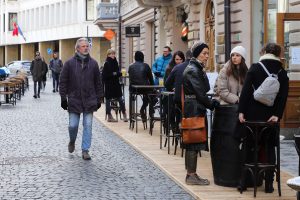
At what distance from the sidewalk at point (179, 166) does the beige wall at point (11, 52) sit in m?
76.6

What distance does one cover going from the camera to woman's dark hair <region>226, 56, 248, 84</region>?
9.66 metres

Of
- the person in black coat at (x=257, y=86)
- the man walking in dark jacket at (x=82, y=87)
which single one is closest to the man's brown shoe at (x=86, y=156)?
the man walking in dark jacket at (x=82, y=87)

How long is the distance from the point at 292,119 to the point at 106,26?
35.4m

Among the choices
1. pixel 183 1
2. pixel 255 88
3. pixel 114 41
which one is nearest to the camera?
pixel 255 88

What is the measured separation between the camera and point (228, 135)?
9.10 m

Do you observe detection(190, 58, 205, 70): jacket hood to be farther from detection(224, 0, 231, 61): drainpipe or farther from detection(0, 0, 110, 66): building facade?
detection(0, 0, 110, 66): building facade

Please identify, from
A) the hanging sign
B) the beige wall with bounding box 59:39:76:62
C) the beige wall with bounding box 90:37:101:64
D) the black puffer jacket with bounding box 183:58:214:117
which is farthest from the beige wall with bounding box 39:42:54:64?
the black puffer jacket with bounding box 183:58:214:117

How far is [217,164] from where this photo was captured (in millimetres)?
9352

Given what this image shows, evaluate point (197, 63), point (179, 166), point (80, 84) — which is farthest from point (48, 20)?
point (197, 63)

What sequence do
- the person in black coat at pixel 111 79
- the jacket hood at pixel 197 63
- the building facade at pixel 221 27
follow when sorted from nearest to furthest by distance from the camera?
the jacket hood at pixel 197 63 < the building facade at pixel 221 27 < the person in black coat at pixel 111 79

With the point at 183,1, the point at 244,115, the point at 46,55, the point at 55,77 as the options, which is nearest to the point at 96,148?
the point at 244,115

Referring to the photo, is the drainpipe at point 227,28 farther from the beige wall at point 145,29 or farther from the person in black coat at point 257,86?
the beige wall at point 145,29

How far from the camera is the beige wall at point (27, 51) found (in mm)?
88500

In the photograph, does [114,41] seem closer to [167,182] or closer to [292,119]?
[292,119]
